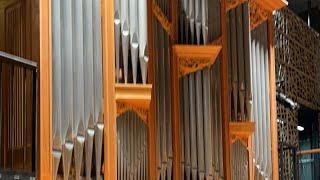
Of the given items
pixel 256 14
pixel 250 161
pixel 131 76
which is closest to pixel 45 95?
pixel 131 76

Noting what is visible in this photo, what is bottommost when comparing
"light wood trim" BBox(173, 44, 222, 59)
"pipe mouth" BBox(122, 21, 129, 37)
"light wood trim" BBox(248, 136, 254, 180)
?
"light wood trim" BBox(248, 136, 254, 180)

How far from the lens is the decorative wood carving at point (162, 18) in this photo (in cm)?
941

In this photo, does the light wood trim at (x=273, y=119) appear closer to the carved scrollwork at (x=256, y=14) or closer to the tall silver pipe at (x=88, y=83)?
the carved scrollwork at (x=256, y=14)

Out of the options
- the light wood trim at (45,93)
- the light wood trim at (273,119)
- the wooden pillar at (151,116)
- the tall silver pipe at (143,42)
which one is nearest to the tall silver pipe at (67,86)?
the light wood trim at (45,93)

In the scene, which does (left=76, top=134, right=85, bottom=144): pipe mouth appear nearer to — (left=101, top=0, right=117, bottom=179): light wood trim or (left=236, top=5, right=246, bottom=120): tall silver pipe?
(left=101, top=0, right=117, bottom=179): light wood trim

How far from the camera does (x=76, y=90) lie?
7629 mm

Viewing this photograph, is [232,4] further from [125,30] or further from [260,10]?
[125,30]

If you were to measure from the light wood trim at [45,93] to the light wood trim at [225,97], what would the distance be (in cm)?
306

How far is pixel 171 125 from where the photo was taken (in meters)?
9.40

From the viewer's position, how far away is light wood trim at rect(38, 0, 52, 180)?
7.22m

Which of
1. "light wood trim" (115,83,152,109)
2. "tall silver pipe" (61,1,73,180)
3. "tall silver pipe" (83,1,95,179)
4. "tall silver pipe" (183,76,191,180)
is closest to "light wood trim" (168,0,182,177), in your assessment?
"tall silver pipe" (183,76,191,180)

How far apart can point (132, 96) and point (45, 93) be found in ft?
3.96

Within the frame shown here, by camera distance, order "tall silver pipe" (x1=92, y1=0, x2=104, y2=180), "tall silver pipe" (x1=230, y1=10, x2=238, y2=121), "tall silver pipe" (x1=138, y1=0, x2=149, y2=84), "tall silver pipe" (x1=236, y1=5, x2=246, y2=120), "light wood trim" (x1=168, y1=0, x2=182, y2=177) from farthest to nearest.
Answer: "tall silver pipe" (x1=236, y1=5, x2=246, y2=120) < "tall silver pipe" (x1=230, y1=10, x2=238, y2=121) < "light wood trim" (x1=168, y1=0, x2=182, y2=177) < "tall silver pipe" (x1=138, y1=0, x2=149, y2=84) < "tall silver pipe" (x1=92, y1=0, x2=104, y2=180)

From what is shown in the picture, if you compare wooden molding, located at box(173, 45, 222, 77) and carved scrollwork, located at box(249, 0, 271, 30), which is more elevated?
carved scrollwork, located at box(249, 0, 271, 30)
